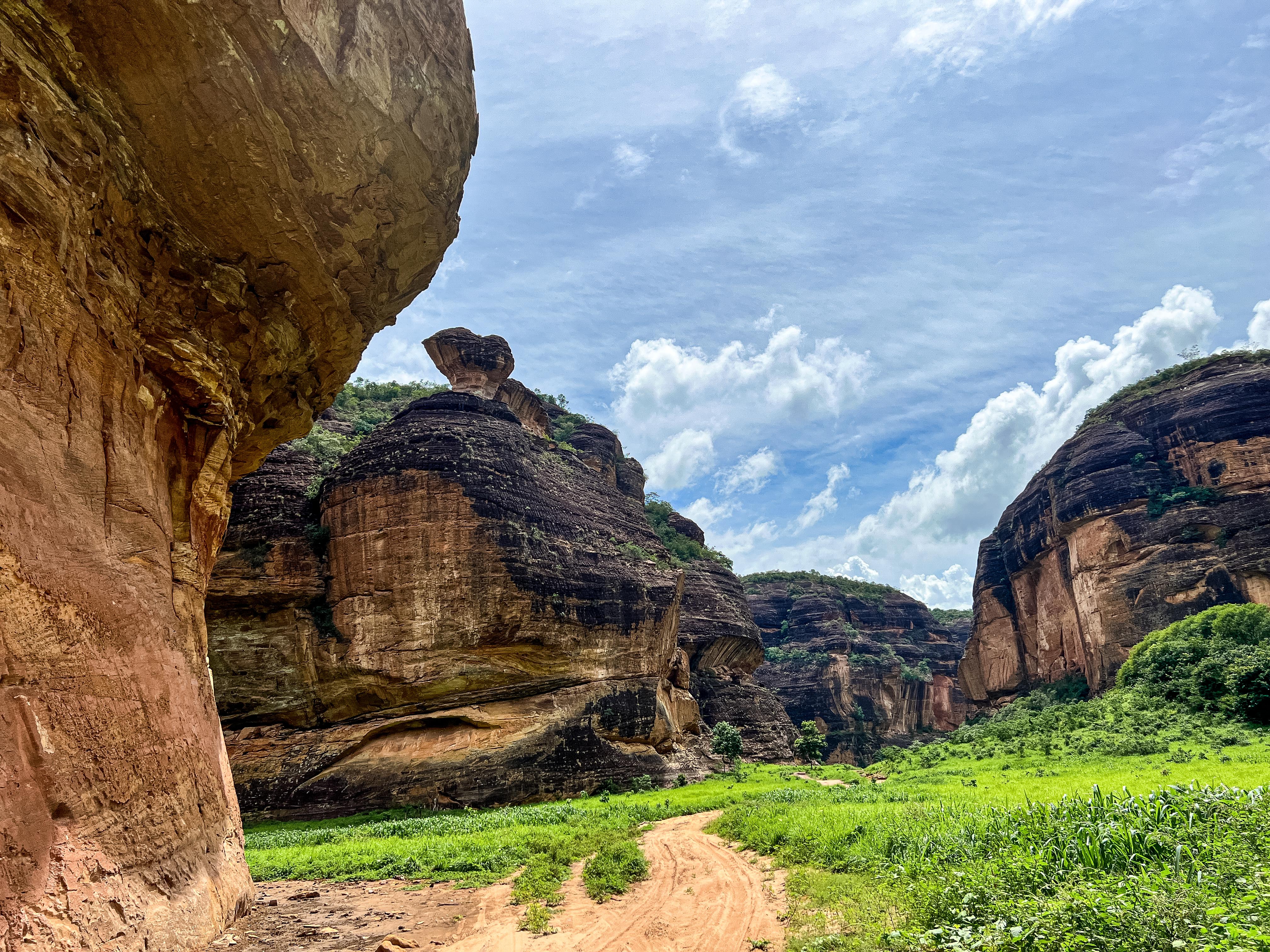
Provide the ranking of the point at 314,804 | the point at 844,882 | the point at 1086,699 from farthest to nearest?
the point at 1086,699, the point at 314,804, the point at 844,882

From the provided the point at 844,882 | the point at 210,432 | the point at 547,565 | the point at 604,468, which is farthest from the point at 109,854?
the point at 604,468

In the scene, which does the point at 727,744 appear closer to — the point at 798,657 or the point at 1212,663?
the point at 1212,663

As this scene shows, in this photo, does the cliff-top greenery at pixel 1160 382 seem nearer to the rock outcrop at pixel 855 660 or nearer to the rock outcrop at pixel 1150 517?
the rock outcrop at pixel 1150 517

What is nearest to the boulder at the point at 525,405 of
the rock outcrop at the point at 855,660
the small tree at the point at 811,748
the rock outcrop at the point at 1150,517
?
the small tree at the point at 811,748

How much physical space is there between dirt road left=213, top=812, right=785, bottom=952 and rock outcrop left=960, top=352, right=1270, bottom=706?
3819 cm

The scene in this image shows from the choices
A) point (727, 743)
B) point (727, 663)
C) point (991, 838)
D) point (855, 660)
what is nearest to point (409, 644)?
point (991, 838)

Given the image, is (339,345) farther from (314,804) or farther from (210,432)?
(314,804)

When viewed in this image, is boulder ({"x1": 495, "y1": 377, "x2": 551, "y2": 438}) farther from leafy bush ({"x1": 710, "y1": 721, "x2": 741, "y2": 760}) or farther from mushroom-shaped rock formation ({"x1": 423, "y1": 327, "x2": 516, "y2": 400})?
leafy bush ({"x1": 710, "y1": 721, "x2": 741, "y2": 760})

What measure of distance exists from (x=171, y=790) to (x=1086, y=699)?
48.1m

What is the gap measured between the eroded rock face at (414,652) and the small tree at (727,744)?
35.8 feet

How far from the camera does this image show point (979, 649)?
191ft

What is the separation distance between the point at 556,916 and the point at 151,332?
30.4 feet

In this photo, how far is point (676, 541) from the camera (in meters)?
54.6

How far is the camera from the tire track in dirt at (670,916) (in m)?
7.90
